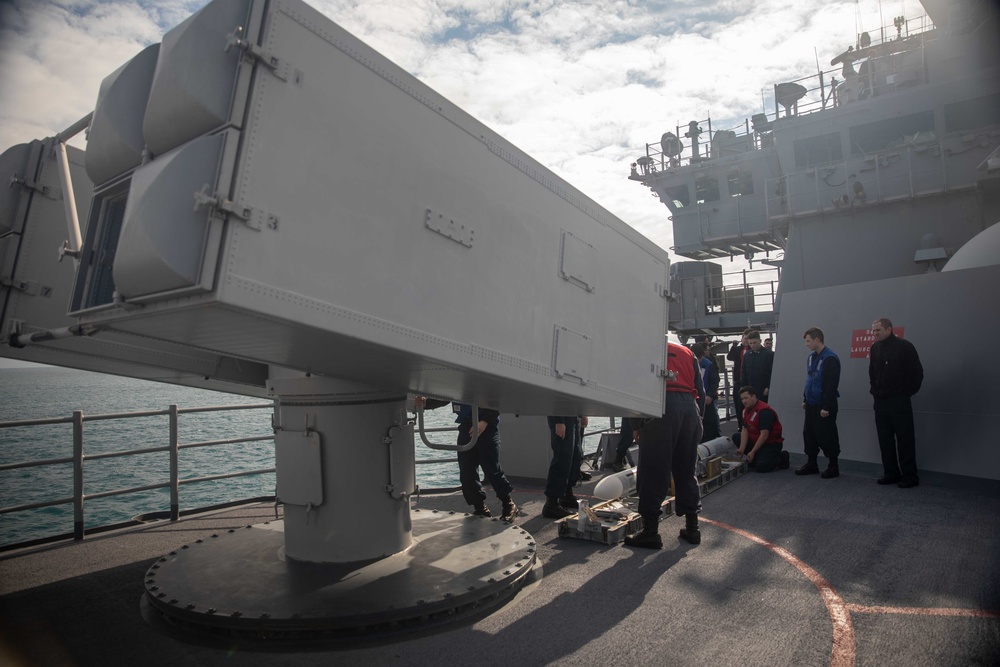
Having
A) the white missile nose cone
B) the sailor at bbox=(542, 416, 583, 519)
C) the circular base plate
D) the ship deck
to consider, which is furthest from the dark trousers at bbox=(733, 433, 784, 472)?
the circular base plate

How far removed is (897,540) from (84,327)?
5848 millimetres

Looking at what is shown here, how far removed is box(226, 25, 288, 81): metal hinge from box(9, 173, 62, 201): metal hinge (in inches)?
109

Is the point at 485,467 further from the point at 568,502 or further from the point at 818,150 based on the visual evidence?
the point at 818,150

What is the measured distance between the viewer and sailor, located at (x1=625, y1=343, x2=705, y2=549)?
5156 millimetres

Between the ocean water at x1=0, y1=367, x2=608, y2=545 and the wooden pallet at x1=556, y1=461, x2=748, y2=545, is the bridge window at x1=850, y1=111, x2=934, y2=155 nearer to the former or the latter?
the ocean water at x1=0, y1=367, x2=608, y2=545

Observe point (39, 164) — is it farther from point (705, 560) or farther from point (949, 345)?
point (949, 345)

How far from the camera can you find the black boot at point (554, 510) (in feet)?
20.3

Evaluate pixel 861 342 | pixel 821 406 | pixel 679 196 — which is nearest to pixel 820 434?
pixel 821 406

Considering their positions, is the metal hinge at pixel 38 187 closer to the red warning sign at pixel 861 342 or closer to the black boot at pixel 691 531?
the black boot at pixel 691 531

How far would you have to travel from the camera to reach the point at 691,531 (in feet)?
17.1

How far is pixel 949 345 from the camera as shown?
7598mm

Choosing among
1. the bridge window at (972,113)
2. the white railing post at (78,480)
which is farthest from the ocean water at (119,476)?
the bridge window at (972,113)

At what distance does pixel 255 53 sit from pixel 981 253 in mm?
9343

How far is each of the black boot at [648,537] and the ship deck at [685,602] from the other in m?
0.08
